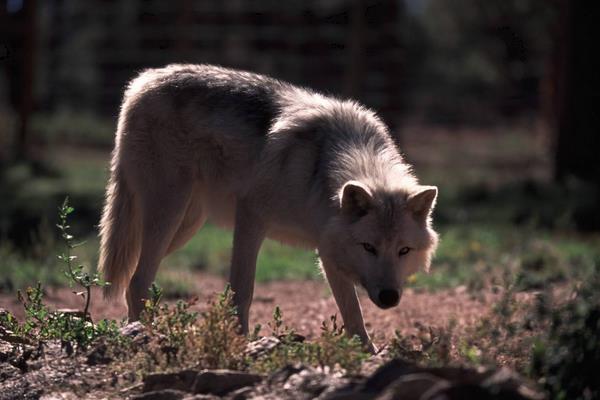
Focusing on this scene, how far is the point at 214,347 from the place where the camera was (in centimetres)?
489

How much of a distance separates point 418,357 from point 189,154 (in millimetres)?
2616

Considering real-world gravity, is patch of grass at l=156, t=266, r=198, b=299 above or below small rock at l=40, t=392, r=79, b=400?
below

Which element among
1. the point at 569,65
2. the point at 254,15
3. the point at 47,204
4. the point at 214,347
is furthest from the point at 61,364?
the point at 254,15

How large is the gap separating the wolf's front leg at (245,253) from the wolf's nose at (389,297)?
127 cm

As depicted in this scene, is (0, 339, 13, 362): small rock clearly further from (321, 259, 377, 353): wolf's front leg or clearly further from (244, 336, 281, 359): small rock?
(321, 259, 377, 353): wolf's front leg

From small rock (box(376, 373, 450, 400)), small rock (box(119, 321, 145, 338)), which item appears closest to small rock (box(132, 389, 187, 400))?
small rock (box(119, 321, 145, 338))

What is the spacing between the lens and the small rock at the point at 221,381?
457cm

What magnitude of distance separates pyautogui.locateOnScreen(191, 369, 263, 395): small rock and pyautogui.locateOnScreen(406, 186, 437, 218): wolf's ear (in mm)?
1657

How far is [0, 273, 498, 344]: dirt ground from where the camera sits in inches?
287

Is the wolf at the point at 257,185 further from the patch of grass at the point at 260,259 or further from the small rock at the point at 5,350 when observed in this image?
the patch of grass at the point at 260,259

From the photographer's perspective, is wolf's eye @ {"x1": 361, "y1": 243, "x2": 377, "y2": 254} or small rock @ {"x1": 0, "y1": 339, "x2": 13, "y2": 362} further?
wolf's eye @ {"x1": 361, "y1": 243, "x2": 377, "y2": 254}

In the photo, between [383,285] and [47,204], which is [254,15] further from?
[383,285]

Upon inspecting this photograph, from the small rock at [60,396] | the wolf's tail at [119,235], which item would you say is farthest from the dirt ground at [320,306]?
the small rock at [60,396]

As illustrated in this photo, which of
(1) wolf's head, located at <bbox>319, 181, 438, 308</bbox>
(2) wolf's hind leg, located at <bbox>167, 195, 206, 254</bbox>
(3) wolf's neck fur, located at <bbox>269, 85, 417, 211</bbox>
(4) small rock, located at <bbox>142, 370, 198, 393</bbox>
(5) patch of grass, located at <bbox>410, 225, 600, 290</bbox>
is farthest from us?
(5) patch of grass, located at <bbox>410, 225, 600, 290</bbox>
